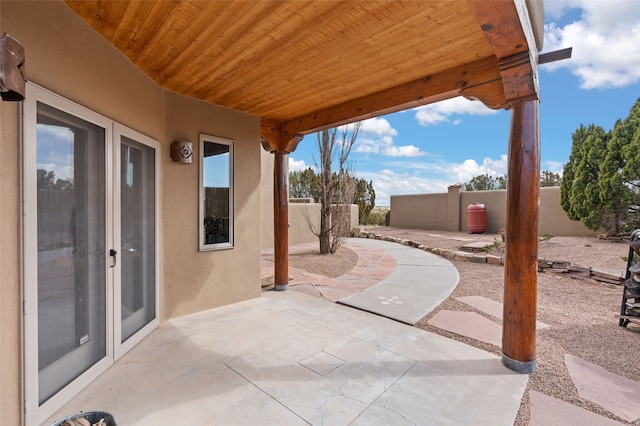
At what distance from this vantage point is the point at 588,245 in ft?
23.7

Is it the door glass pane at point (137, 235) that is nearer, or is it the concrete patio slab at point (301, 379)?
the concrete patio slab at point (301, 379)

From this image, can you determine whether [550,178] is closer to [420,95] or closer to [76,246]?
[420,95]

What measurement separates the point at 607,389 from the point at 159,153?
4.64 m

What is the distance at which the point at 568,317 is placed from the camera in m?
3.69

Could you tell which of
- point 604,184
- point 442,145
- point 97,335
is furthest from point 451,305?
point 442,145

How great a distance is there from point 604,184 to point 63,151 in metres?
10.7

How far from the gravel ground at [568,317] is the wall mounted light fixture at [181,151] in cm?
344

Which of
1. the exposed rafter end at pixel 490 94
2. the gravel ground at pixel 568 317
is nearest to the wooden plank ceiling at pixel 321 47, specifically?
the exposed rafter end at pixel 490 94

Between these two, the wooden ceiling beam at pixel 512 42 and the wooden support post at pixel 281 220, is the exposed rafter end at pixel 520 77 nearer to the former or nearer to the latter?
the wooden ceiling beam at pixel 512 42

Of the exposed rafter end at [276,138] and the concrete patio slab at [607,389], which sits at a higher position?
the exposed rafter end at [276,138]

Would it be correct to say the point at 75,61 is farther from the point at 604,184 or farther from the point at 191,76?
the point at 604,184

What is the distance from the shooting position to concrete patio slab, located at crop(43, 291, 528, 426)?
2.00 metres

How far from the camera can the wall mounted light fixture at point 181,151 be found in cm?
352

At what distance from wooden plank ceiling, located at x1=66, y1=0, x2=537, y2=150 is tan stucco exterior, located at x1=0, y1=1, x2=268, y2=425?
0.21 meters
